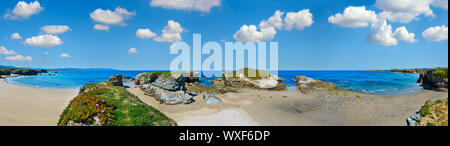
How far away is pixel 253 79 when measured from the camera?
40.6 m

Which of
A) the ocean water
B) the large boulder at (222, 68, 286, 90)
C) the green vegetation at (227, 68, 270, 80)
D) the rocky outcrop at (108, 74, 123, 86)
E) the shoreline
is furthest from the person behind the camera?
the green vegetation at (227, 68, 270, 80)

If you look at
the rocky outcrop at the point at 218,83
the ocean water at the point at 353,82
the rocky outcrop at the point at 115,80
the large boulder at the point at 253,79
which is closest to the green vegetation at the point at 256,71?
the large boulder at the point at 253,79

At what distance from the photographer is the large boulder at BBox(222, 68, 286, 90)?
37.4 m

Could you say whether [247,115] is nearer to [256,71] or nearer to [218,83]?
[256,71]

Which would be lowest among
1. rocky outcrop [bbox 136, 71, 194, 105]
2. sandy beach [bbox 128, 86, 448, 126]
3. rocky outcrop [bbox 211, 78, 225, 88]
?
sandy beach [bbox 128, 86, 448, 126]

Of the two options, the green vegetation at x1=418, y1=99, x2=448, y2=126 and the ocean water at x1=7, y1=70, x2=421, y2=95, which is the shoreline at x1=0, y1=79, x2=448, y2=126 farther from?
the ocean water at x1=7, y1=70, x2=421, y2=95

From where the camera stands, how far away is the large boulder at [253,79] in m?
37.4

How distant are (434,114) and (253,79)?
107 ft

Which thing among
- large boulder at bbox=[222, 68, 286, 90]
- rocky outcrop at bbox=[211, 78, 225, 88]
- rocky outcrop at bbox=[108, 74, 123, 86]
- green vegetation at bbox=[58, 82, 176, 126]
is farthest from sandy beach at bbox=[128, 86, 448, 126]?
rocky outcrop at bbox=[211, 78, 225, 88]

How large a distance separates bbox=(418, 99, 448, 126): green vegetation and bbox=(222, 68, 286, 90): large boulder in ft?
91.4

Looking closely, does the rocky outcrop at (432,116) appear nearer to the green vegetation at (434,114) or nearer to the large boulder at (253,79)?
the green vegetation at (434,114)

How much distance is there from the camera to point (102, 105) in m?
9.54
